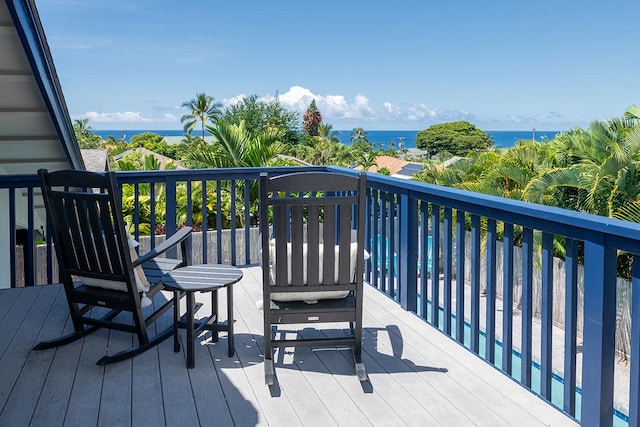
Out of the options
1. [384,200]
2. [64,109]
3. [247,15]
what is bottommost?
[384,200]

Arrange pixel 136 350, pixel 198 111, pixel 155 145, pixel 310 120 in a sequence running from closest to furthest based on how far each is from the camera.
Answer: pixel 136 350 < pixel 310 120 < pixel 155 145 < pixel 198 111

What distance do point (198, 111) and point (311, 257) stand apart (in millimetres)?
61529

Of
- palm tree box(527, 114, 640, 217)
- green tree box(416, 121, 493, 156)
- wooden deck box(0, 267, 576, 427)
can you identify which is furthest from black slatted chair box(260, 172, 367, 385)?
green tree box(416, 121, 493, 156)

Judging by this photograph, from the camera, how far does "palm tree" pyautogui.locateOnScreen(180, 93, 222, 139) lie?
203 ft

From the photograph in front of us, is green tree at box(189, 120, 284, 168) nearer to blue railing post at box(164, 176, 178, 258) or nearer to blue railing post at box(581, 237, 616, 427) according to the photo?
blue railing post at box(164, 176, 178, 258)

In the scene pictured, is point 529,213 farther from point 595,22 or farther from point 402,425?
point 595,22

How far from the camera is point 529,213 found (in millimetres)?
2668

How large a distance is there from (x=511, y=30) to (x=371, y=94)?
26.2 meters

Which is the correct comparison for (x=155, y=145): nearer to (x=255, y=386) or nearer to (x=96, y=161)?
(x=96, y=161)

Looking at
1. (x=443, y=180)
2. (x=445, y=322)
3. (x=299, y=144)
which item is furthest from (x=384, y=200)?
(x=299, y=144)

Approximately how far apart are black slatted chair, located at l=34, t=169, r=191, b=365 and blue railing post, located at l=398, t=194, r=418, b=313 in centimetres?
147

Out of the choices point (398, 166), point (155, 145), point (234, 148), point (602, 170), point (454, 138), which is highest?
point (454, 138)

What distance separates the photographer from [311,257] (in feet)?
9.66

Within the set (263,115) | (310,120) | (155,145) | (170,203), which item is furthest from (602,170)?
(155,145)
